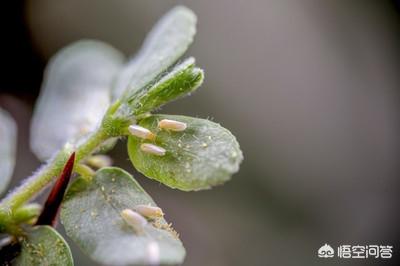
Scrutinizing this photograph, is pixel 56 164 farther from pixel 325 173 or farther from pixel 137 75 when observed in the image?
pixel 325 173

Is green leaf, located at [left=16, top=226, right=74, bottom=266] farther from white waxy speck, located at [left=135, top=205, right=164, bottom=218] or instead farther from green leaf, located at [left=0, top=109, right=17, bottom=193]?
green leaf, located at [left=0, top=109, right=17, bottom=193]

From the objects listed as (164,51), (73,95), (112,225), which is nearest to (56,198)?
(112,225)

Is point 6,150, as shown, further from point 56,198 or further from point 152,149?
point 152,149

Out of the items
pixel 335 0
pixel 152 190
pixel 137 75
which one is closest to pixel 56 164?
pixel 137 75

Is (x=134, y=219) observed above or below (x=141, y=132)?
below

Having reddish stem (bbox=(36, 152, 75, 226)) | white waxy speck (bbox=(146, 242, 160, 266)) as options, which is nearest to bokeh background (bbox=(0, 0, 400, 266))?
reddish stem (bbox=(36, 152, 75, 226))

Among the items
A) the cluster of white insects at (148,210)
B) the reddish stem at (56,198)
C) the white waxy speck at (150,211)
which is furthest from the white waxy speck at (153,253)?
the reddish stem at (56,198)
